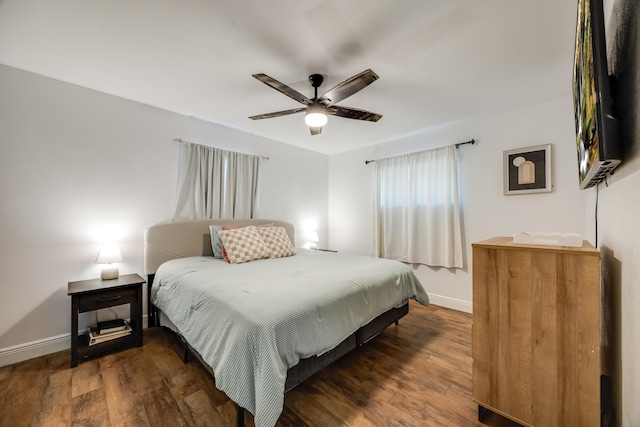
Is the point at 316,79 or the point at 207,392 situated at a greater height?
the point at 316,79

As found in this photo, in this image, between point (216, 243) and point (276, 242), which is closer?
point (216, 243)

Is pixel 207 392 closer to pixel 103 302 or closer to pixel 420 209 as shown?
pixel 103 302

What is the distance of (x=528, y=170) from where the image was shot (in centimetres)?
280

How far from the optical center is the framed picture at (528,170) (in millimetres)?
2689

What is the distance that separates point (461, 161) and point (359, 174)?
164 cm

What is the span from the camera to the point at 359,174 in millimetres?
4453

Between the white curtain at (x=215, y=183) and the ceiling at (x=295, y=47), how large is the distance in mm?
692

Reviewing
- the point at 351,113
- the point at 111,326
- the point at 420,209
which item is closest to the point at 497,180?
the point at 420,209

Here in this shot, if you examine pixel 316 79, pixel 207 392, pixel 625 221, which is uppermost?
pixel 316 79

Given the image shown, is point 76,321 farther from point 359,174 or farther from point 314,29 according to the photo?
point 359,174

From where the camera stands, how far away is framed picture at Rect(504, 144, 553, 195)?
269 cm

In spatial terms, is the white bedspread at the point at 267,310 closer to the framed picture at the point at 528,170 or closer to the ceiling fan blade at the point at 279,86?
the ceiling fan blade at the point at 279,86

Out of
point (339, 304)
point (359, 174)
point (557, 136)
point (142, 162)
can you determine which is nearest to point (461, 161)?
point (557, 136)

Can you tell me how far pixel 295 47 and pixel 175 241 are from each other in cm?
240
